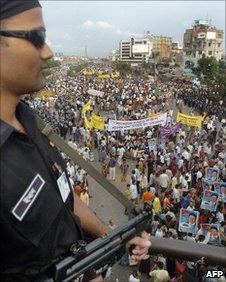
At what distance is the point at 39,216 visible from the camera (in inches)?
51.8

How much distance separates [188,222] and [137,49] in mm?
142303

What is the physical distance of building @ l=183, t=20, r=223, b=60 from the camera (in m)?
113

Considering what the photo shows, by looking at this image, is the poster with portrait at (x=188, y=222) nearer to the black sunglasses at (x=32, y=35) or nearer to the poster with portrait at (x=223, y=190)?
the poster with portrait at (x=223, y=190)

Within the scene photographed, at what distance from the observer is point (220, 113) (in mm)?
28703

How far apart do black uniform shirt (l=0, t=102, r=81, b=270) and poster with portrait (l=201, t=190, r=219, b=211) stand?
30.8ft

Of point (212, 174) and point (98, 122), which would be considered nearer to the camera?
point (212, 174)

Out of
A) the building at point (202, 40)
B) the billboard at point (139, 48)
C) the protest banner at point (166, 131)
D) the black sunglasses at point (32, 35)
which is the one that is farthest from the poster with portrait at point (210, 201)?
the billboard at point (139, 48)

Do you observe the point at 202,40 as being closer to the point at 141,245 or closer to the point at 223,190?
the point at 223,190

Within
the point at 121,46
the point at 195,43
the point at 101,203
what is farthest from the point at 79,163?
the point at 121,46

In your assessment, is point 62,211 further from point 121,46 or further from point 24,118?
point 121,46

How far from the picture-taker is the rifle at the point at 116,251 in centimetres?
129

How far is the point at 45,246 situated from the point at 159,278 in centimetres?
572

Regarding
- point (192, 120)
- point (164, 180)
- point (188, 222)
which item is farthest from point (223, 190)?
point (192, 120)

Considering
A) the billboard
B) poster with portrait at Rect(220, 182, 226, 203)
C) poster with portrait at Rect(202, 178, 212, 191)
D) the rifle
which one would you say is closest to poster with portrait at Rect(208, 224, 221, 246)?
poster with portrait at Rect(220, 182, 226, 203)
